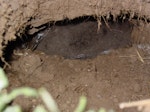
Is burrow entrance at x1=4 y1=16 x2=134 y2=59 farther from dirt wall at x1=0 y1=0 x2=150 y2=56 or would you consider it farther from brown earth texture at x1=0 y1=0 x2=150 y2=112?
dirt wall at x1=0 y1=0 x2=150 y2=56

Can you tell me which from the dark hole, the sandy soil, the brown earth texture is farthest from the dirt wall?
the dark hole

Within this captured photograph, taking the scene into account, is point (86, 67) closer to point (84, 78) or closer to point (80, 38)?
point (84, 78)

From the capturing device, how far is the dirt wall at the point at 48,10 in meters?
1.62

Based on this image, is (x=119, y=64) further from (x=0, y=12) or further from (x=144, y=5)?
(x=0, y=12)

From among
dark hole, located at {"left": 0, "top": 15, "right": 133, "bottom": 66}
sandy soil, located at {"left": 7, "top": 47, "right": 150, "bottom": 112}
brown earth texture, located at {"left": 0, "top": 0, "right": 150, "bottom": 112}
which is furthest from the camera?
dark hole, located at {"left": 0, "top": 15, "right": 133, "bottom": 66}

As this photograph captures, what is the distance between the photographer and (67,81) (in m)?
2.02

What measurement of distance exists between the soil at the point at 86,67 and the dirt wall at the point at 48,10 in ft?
1.07

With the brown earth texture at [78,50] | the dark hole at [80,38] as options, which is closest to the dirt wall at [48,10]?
the brown earth texture at [78,50]

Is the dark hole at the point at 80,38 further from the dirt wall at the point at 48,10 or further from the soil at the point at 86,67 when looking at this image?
the dirt wall at the point at 48,10

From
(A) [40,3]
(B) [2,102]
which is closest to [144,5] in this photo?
(A) [40,3]

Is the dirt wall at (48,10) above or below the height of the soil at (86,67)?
above

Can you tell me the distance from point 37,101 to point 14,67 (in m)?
0.39

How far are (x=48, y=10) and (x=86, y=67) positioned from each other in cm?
61

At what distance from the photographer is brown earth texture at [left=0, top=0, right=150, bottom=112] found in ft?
5.83
